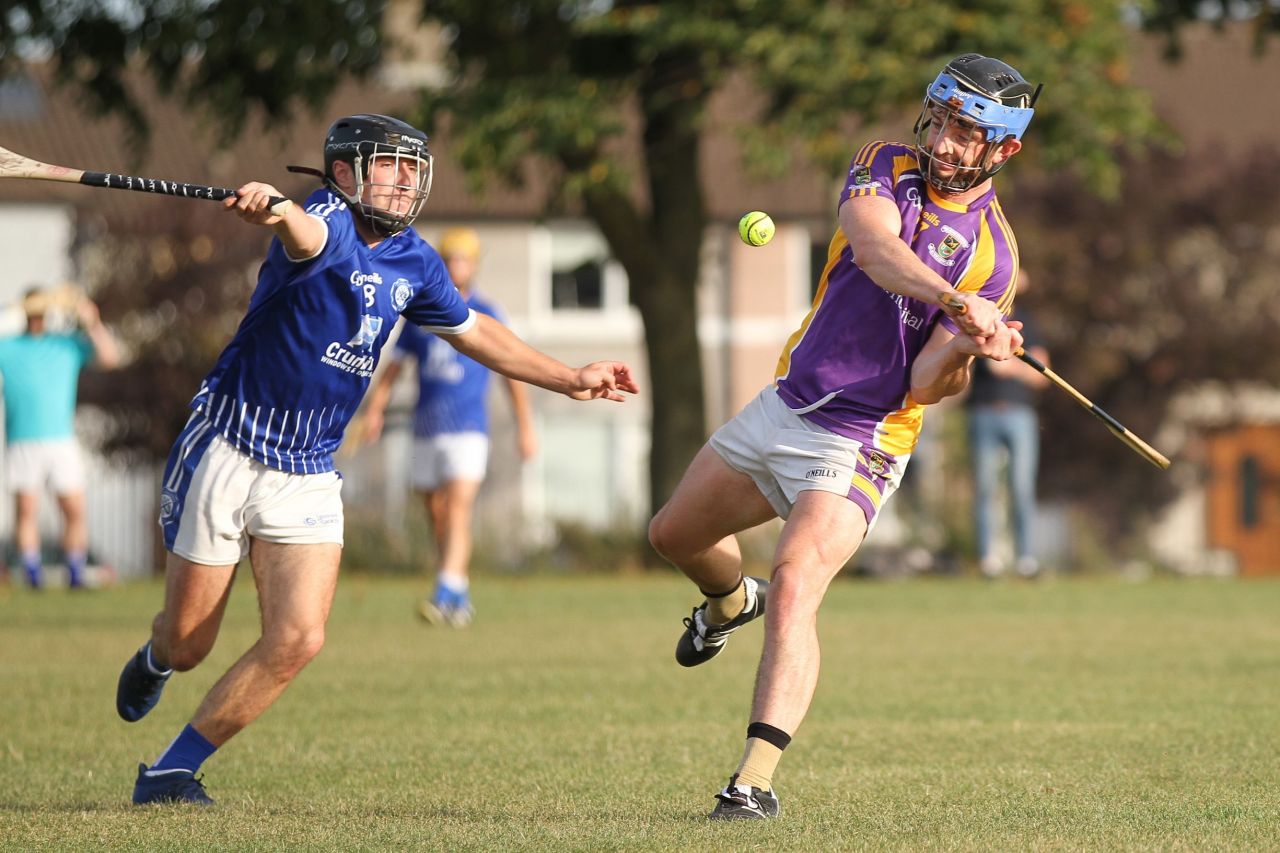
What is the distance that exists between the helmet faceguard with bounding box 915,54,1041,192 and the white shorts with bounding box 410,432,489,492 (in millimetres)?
7243

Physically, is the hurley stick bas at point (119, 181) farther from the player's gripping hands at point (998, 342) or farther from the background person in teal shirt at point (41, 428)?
the background person in teal shirt at point (41, 428)

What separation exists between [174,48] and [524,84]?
3.88 meters

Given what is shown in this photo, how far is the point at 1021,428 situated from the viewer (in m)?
17.7

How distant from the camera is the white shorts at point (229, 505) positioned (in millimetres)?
6367

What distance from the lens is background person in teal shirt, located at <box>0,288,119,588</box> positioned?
1667 cm

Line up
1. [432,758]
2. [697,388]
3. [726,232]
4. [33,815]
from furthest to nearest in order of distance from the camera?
[726,232]
[697,388]
[432,758]
[33,815]

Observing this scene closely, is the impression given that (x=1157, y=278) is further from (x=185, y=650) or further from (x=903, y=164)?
(x=185, y=650)

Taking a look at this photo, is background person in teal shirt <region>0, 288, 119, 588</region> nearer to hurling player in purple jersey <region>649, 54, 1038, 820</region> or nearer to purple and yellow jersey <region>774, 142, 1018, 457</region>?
hurling player in purple jersey <region>649, 54, 1038, 820</region>

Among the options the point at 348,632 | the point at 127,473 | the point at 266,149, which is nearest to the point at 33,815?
the point at 348,632

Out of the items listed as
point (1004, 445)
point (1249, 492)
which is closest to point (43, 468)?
point (1004, 445)

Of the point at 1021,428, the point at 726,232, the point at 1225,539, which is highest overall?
the point at 726,232

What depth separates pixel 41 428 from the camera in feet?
55.1

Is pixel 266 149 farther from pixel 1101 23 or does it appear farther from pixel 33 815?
pixel 33 815

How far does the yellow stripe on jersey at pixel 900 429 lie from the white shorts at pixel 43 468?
38.0 feet
